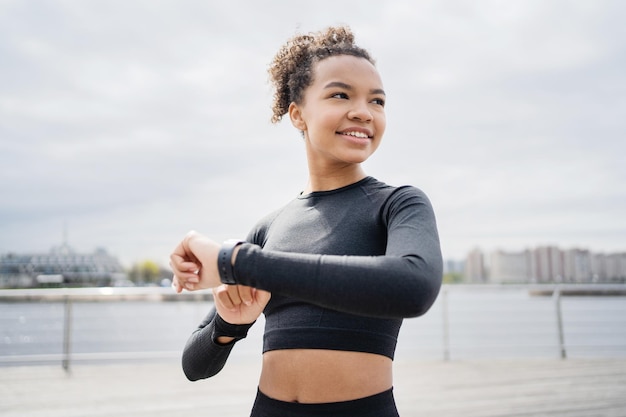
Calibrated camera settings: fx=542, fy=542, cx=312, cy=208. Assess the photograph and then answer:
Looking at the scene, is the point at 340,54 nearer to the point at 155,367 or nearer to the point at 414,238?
the point at 414,238

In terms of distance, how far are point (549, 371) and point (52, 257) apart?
3222 cm

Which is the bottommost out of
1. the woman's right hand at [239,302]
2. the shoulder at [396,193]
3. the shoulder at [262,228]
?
the woman's right hand at [239,302]

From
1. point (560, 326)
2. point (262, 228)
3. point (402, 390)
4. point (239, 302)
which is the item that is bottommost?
point (402, 390)

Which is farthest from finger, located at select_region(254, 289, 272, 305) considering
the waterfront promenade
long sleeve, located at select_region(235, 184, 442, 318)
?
the waterfront promenade

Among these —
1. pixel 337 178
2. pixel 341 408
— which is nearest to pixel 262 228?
pixel 337 178

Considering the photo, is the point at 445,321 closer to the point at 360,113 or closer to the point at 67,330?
Answer: the point at 67,330

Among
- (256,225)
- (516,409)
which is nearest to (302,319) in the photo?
(256,225)

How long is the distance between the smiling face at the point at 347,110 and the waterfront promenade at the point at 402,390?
309 centimetres

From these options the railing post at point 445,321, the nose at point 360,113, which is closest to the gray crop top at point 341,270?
the nose at point 360,113

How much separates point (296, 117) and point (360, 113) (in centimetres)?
24

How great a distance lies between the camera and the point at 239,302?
3.26 ft

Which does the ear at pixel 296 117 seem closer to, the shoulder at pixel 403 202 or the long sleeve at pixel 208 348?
the shoulder at pixel 403 202

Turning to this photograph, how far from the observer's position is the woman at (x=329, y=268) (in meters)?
0.74

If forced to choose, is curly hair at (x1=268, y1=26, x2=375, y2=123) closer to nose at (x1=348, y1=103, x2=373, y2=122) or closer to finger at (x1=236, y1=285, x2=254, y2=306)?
nose at (x1=348, y1=103, x2=373, y2=122)
